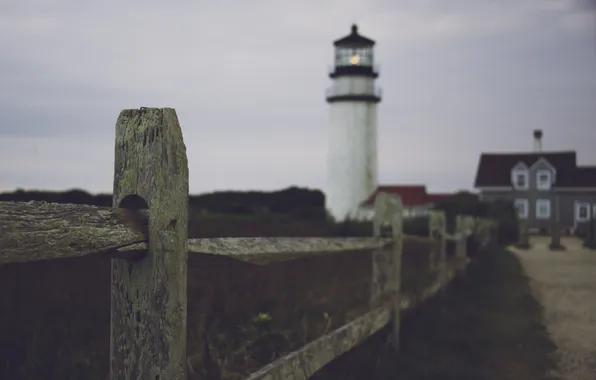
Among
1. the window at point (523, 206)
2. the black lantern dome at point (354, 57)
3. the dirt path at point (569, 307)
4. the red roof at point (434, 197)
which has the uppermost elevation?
the black lantern dome at point (354, 57)

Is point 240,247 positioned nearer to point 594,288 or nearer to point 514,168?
point 594,288

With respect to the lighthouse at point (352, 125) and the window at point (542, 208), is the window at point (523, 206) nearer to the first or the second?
the window at point (542, 208)

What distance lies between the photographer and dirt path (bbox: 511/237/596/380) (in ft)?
17.2

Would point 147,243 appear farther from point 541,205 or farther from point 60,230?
→ point 541,205

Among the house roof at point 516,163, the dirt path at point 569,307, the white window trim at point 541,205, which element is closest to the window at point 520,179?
the house roof at point 516,163

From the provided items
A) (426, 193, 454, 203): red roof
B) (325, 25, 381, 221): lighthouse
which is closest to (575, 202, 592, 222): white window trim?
(426, 193, 454, 203): red roof

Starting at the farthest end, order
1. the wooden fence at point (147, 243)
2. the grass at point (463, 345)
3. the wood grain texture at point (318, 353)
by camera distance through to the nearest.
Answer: the grass at point (463, 345) < the wood grain texture at point (318, 353) < the wooden fence at point (147, 243)

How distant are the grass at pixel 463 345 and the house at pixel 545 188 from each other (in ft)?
116

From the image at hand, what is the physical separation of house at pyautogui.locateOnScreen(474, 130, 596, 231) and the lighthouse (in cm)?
972

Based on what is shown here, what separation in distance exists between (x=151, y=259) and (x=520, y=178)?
42585mm

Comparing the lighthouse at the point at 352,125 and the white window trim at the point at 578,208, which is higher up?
the lighthouse at the point at 352,125

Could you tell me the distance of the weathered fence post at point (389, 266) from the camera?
4.75 meters

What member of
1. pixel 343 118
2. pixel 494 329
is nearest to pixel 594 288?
pixel 494 329

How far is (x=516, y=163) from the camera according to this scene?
42.9 meters
